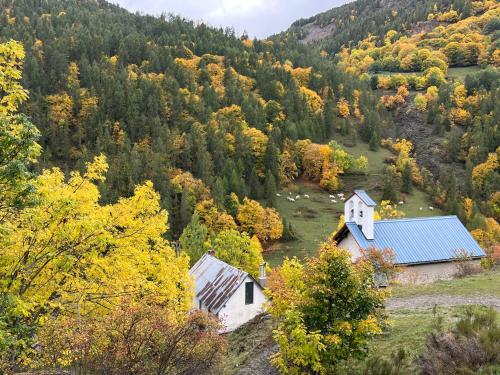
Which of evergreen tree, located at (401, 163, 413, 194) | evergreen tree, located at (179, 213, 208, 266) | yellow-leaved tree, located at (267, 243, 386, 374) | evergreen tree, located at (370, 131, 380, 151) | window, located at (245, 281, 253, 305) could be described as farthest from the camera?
evergreen tree, located at (370, 131, 380, 151)

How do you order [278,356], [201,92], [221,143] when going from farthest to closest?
[201,92], [221,143], [278,356]

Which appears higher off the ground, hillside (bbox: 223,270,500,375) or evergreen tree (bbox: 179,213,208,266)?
evergreen tree (bbox: 179,213,208,266)

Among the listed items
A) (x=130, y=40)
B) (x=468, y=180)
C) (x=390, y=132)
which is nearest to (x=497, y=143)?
(x=468, y=180)

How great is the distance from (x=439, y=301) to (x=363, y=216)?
17.4 m

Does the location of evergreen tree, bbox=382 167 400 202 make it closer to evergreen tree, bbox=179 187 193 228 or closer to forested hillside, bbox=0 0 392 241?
forested hillside, bbox=0 0 392 241

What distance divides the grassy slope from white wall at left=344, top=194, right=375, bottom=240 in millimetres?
40376

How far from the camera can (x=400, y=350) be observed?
1529 centimetres

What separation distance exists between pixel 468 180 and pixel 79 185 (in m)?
129

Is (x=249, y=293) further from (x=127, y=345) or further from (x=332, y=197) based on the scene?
(x=332, y=197)

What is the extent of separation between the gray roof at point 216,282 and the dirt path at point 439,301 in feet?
59.6

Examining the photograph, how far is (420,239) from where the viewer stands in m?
40.6

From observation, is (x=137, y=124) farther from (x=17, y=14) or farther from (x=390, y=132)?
(x=17, y=14)

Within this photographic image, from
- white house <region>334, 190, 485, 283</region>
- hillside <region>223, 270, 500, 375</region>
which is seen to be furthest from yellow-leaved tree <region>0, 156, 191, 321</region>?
white house <region>334, 190, 485, 283</region>

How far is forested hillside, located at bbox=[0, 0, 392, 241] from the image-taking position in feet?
362
